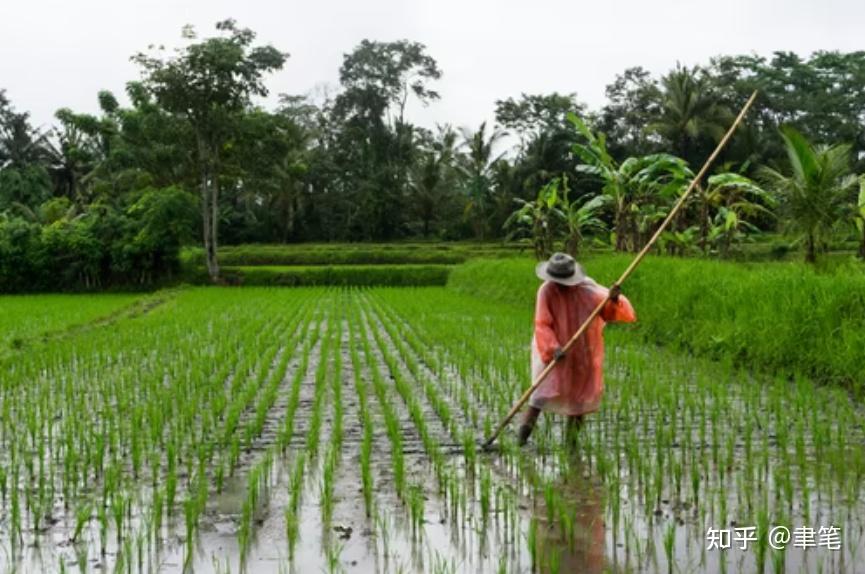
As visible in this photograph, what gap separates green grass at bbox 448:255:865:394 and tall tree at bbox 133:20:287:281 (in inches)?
579

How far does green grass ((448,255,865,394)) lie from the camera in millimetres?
6910

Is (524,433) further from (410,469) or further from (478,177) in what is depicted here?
(478,177)

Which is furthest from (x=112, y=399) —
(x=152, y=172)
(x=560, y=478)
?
(x=152, y=172)

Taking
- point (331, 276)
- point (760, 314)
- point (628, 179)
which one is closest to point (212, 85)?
point (331, 276)

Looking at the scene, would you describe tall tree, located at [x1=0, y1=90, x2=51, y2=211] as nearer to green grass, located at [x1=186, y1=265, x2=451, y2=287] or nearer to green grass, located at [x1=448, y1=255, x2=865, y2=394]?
green grass, located at [x1=186, y1=265, x2=451, y2=287]

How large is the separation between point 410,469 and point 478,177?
99.1 ft

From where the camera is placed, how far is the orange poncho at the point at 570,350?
16.3 feet

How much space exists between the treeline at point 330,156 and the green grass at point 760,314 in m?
7.76

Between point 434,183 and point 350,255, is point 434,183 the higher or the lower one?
the higher one

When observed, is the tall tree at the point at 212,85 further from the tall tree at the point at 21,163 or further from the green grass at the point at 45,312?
the tall tree at the point at 21,163

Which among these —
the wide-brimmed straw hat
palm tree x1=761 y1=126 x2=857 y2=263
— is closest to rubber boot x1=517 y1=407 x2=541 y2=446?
the wide-brimmed straw hat

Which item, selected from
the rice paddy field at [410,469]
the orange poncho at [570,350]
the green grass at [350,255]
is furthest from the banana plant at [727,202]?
the green grass at [350,255]

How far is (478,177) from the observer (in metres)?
34.4

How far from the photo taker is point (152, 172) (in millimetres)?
26656
